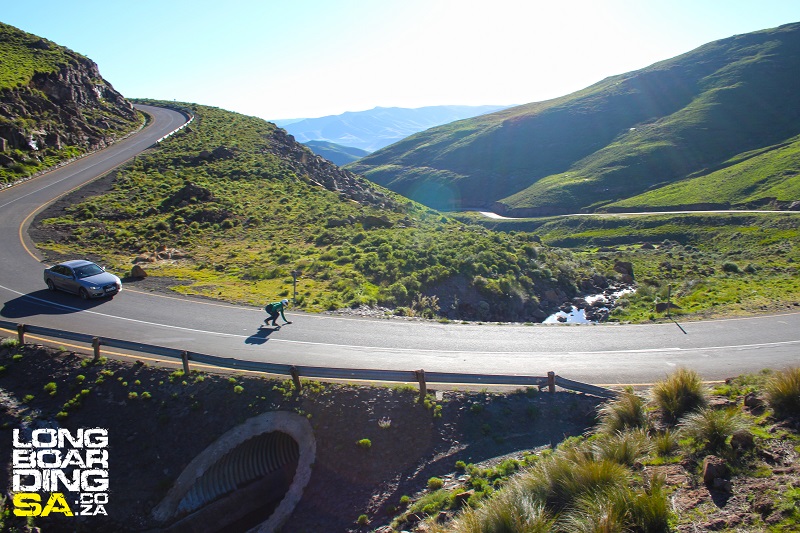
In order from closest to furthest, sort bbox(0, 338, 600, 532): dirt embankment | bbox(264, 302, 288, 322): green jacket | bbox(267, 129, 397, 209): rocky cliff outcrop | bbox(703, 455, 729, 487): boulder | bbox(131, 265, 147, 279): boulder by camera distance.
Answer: bbox(703, 455, 729, 487): boulder → bbox(0, 338, 600, 532): dirt embankment → bbox(264, 302, 288, 322): green jacket → bbox(131, 265, 147, 279): boulder → bbox(267, 129, 397, 209): rocky cliff outcrop

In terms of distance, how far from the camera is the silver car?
22125 millimetres

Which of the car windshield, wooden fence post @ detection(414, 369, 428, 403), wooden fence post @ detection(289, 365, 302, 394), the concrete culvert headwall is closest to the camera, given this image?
the concrete culvert headwall

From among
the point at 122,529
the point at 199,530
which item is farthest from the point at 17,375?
the point at 199,530

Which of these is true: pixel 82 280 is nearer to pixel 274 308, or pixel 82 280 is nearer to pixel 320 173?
pixel 274 308

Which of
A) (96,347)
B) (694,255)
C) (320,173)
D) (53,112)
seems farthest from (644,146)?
(96,347)

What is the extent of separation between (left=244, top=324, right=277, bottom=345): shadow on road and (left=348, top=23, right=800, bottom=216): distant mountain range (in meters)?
78.5

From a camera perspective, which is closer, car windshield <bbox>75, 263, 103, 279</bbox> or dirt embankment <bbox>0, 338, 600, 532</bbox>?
dirt embankment <bbox>0, 338, 600, 532</bbox>

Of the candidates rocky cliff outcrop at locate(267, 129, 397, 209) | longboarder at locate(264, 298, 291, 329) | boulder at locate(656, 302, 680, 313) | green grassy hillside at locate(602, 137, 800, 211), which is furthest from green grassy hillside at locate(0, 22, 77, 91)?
green grassy hillside at locate(602, 137, 800, 211)

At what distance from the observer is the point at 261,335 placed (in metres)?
18.5

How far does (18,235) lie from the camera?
104 ft

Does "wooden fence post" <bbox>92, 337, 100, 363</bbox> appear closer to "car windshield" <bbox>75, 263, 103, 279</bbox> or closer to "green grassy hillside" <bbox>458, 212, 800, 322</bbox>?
"car windshield" <bbox>75, 263, 103, 279</bbox>

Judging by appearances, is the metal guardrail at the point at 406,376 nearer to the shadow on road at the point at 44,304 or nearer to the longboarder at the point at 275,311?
the longboarder at the point at 275,311

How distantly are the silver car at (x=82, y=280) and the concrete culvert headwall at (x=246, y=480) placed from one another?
13.2 metres

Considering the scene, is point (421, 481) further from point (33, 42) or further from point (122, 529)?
point (33, 42)
